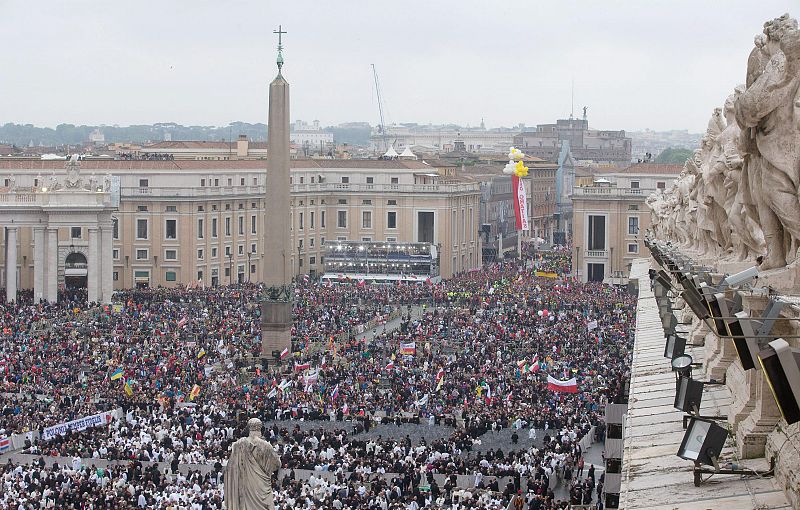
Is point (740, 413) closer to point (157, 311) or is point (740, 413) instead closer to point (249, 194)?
point (157, 311)

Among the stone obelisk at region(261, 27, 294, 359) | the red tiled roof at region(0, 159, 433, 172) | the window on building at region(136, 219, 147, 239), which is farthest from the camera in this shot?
the red tiled roof at region(0, 159, 433, 172)

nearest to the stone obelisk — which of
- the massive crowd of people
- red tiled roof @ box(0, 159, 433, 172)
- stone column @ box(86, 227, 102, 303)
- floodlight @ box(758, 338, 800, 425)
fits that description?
the massive crowd of people

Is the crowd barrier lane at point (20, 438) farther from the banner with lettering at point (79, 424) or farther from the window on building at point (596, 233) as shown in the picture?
the window on building at point (596, 233)

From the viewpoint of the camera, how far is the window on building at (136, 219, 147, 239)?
83.1m

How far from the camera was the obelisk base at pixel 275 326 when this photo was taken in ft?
171

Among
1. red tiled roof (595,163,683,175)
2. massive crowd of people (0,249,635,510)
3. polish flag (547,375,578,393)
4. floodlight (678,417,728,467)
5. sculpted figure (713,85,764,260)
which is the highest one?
sculpted figure (713,85,764,260)

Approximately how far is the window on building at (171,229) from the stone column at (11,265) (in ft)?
41.1

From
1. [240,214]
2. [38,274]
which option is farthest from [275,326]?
[240,214]

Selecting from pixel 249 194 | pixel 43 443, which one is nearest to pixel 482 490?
pixel 43 443

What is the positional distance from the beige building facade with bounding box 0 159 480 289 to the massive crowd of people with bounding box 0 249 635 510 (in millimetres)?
12956

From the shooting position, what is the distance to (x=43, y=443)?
3472 cm

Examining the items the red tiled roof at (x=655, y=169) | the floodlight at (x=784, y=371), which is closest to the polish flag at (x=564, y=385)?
the floodlight at (x=784, y=371)

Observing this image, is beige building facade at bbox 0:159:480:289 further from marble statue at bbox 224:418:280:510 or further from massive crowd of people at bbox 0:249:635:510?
marble statue at bbox 224:418:280:510

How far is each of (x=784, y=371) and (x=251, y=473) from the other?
274 inches
